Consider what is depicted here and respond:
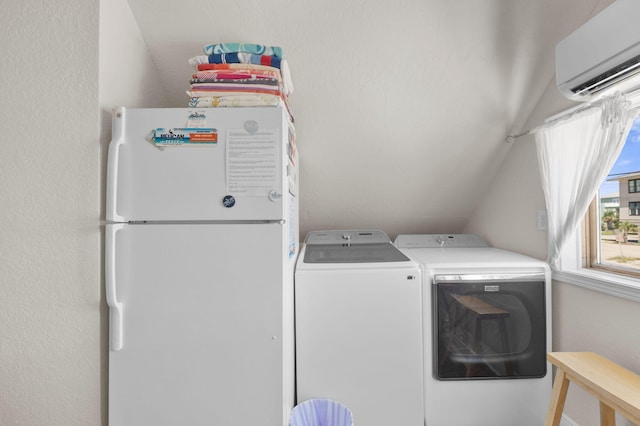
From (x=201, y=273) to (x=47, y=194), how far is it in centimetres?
81

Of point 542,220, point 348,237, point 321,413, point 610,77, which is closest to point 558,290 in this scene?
point 542,220

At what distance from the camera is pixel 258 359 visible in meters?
1.27

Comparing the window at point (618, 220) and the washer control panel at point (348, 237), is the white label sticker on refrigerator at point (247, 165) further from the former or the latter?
the window at point (618, 220)

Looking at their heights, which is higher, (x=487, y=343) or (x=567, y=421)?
(x=487, y=343)

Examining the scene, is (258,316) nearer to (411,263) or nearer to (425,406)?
(411,263)

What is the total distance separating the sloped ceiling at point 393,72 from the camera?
1.61 meters

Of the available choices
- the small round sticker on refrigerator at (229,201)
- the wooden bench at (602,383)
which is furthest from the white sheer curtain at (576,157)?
the small round sticker on refrigerator at (229,201)

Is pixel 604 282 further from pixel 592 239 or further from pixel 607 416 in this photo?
pixel 607 416

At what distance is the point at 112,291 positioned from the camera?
1.23 metres

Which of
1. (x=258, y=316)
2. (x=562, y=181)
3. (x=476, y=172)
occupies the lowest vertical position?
(x=258, y=316)

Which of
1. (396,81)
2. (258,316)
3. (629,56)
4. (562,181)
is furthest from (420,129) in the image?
(258,316)

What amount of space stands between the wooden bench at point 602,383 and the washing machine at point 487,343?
0.35 meters

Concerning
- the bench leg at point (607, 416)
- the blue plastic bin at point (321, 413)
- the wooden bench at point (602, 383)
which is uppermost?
the wooden bench at point (602, 383)

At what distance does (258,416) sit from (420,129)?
196cm
